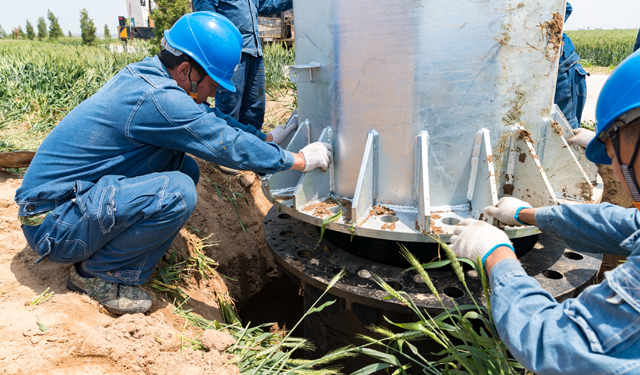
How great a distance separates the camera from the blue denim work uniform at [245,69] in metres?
3.92

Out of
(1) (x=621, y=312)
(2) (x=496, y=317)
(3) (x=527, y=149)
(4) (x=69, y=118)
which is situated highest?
(4) (x=69, y=118)

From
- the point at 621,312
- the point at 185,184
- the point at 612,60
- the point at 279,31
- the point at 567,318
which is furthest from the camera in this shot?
the point at 612,60

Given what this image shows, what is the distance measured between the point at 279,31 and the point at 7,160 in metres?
7.13

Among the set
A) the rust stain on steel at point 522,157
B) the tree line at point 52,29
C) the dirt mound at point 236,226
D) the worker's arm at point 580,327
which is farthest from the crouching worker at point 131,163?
the tree line at point 52,29

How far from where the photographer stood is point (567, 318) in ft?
3.75

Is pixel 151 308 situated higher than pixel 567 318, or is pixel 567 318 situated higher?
pixel 567 318

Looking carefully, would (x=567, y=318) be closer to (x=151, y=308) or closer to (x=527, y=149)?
(x=527, y=149)

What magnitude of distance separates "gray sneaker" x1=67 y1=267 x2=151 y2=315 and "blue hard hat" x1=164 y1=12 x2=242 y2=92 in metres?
1.25

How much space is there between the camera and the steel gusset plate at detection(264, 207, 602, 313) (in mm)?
2207

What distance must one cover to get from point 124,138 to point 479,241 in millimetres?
1786

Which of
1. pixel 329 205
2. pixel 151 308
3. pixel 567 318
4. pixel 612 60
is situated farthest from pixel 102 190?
pixel 612 60

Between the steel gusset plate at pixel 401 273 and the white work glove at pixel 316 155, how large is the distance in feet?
1.81

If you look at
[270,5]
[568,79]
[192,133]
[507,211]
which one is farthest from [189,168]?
[568,79]

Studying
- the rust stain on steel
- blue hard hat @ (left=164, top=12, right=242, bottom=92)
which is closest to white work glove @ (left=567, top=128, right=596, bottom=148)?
the rust stain on steel
